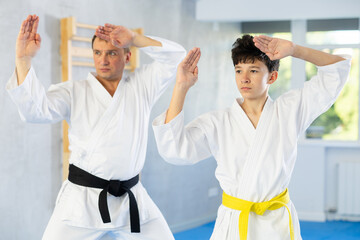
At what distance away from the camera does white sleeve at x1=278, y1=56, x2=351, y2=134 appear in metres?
1.94

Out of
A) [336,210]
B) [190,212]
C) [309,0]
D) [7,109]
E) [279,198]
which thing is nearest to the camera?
[279,198]

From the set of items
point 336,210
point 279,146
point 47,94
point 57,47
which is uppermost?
point 57,47

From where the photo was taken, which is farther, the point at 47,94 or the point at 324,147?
the point at 324,147

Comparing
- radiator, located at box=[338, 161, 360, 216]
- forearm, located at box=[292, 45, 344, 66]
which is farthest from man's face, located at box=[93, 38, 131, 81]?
radiator, located at box=[338, 161, 360, 216]

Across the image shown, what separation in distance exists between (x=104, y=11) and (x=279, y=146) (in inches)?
95.9

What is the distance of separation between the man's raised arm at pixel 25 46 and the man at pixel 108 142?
8.2 inches

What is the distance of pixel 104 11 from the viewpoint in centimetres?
393

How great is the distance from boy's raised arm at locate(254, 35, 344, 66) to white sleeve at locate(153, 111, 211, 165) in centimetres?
43

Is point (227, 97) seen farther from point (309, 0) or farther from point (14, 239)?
point (14, 239)

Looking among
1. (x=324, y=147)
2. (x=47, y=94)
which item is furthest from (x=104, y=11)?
(x=324, y=147)

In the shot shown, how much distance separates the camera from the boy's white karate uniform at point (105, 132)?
239 centimetres

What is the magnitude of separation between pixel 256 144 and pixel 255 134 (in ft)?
0.14

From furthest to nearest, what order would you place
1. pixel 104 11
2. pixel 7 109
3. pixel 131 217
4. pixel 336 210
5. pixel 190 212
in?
pixel 336 210 < pixel 190 212 < pixel 104 11 < pixel 7 109 < pixel 131 217

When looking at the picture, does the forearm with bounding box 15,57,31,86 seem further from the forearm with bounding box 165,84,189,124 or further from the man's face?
the forearm with bounding box 165,84,189,124
